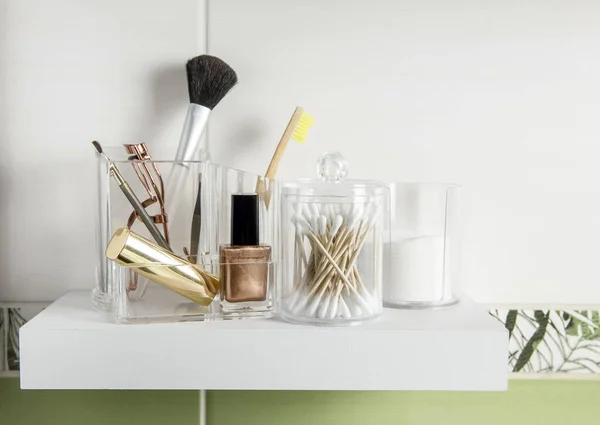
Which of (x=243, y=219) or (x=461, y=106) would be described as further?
(x=461, y=106)

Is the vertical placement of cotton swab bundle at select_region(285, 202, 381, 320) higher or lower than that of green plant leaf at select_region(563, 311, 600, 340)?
higher

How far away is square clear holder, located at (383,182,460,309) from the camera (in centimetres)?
57

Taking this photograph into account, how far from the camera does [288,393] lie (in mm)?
664

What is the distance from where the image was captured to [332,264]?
52 cm

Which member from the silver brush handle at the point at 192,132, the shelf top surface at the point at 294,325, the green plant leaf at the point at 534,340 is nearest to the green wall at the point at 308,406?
the green plant leaf at the point at 534,340

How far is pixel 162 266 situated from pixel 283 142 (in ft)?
0.54

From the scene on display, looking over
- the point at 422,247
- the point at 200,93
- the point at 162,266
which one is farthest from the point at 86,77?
the point at 422,247

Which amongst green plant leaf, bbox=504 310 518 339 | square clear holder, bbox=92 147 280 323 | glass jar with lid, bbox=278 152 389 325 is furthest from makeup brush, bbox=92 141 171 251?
green plant leaf, bbox=504 310 518 339

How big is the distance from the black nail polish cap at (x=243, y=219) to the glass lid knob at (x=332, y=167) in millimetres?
65

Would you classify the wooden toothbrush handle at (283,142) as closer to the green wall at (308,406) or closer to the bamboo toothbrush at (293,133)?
the bamboo toothbrush at (293,133)

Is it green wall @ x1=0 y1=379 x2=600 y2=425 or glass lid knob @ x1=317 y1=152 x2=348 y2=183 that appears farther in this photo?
green wall @ x1=0 y1=379 x2=600 y2=425

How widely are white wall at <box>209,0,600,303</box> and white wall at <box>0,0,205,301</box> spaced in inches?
1.8

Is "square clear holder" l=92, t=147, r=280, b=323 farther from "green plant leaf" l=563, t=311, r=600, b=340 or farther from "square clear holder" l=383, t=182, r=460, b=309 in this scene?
"green plant leaf" l=563, t=311, r=600, b=340

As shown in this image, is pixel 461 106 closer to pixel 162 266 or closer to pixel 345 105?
pixel 345 105
